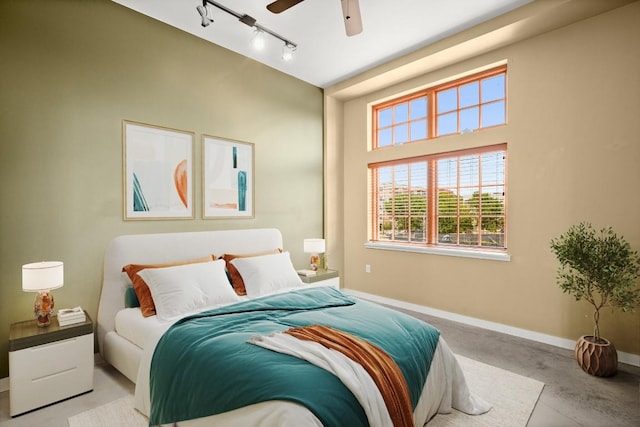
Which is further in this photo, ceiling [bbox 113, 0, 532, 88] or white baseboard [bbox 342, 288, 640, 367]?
ceiling [bbox 113, 0, 532, 88]

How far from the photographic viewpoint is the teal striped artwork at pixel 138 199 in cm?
310

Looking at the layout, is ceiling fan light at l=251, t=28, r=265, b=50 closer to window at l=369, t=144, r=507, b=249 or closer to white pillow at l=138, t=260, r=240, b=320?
white pillow at l=138, t=260, r=240, b=320

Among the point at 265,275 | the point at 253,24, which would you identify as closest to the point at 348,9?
the point at 253,24

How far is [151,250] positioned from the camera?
3068 mm

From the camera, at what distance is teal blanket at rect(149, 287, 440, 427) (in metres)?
1.45

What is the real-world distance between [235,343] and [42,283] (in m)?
1.54

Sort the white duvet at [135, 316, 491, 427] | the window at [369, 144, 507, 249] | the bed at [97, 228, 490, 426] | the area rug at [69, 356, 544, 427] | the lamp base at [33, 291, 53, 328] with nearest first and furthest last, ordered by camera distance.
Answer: the white duvet at [135, 316, 491, 427]
the bed at [97, 228, 490, 426]
the area rug at [69, 356, 544, 427]
the lamp base at [33, 291, 53, 328]
the window at [369, 144, 507, 249]

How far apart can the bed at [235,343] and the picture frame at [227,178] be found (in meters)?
0.31

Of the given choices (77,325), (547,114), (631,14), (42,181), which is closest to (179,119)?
(42,181)

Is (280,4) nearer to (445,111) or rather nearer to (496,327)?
(445,111)

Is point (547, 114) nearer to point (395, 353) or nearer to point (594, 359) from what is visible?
point (594, 359)

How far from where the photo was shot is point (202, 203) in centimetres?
359

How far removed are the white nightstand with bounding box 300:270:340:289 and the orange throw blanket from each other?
207 cm

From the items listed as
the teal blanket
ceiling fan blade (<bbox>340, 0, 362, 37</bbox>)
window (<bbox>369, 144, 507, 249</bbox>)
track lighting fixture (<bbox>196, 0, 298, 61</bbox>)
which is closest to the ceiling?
track lighting fixture (<bbox>196, 0, 298, 61</bbox>)
